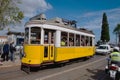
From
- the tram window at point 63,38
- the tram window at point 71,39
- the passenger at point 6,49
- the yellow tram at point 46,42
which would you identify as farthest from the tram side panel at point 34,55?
the passenger at point 6,49

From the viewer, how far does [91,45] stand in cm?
2672

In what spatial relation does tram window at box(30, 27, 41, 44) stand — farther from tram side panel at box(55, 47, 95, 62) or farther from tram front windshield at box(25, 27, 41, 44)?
tram side panel at box(55, 47, 95, 62)

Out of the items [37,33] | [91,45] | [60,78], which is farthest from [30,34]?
[91,45]

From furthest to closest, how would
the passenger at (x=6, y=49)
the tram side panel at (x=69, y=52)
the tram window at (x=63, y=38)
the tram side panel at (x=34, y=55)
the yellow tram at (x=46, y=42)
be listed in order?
the passenger at (x=6, y=49)
the tram window at (x=63, y=38)
the tram side panel at (x=69, y=52)
the yellow tram at (x=46, y=42)
the tram side panel at (x=34, y=55)

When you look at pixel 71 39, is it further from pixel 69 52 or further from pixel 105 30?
pixel 105 30

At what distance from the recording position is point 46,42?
1666 cm

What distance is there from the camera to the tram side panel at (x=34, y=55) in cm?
1558

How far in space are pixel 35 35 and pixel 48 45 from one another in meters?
1.02

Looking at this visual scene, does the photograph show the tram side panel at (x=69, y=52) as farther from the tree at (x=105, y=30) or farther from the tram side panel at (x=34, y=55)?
the tree at (x=105, y=30)

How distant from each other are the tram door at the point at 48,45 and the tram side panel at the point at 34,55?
520mm

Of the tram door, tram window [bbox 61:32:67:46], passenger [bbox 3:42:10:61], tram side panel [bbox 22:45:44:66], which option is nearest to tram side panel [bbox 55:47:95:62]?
Answer: tram window [bbox 61:32:67:46]

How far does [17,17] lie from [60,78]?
12263 millimetres

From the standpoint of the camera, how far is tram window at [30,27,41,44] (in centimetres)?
1625

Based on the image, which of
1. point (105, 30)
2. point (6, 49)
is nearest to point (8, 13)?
point (6, 49)
